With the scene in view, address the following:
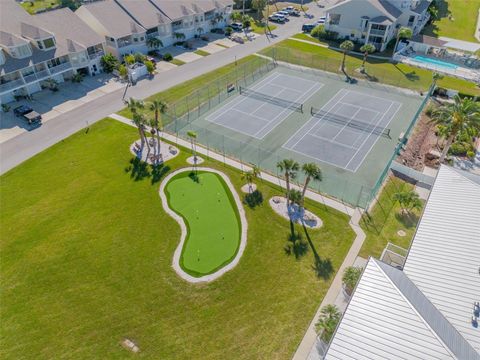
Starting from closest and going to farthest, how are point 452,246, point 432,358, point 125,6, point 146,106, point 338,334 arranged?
1. point 432,358
2. point 338,334
3. point 452,246
4. point 146,106
5. point 125,6

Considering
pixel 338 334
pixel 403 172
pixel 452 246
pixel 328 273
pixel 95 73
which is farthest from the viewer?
pixel 95 73

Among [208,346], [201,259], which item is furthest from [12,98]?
[208,346]

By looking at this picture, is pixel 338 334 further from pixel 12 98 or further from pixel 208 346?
pixel 12 98

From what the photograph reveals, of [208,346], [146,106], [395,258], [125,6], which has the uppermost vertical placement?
[125,6]

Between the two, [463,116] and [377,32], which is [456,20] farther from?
[463,116]

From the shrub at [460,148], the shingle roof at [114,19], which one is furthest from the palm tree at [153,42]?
the shrub at [460,148]

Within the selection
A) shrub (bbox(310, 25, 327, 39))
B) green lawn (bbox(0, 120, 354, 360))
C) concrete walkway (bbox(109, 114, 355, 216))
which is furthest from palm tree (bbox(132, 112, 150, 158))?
shrub (bbox(310, 25, 327, 39))
